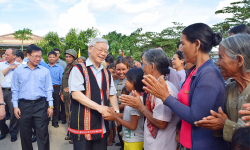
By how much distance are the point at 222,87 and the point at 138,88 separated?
114 centimetres

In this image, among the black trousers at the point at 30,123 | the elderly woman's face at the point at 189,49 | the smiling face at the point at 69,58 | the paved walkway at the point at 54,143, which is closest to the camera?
the elderly woman's face at the point at 189,49

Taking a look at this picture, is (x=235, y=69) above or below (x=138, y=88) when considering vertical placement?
above

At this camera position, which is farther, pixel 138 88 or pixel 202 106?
pixel 138 88

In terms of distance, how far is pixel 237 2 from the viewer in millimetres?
12602

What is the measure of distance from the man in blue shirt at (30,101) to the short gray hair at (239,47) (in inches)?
125

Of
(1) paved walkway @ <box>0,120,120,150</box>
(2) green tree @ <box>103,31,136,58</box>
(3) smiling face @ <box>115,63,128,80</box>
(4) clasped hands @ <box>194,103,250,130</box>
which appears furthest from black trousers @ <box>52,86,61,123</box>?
(2) green tree @ <box>103,31,136,58</box>

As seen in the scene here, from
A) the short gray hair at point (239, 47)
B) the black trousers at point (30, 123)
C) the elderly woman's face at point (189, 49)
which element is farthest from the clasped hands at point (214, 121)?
the black trousers at point (30, 123)

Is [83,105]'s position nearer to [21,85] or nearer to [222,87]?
[222,87]

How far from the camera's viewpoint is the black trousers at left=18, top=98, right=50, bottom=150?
314 centimetres

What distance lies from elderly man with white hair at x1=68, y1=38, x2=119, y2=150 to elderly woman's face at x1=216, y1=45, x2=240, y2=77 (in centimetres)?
140

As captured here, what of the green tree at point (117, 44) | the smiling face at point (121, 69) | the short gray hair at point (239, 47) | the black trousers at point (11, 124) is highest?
the green tree at point (117, 44)

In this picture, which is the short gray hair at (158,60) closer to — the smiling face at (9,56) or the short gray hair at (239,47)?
the short gray hair at (239,47)

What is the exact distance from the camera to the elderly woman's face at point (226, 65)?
4.37 feet

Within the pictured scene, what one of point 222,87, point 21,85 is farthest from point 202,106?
point 21,85
